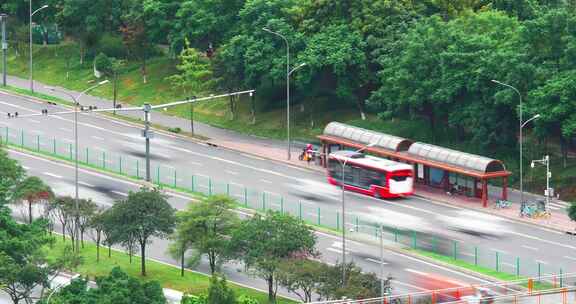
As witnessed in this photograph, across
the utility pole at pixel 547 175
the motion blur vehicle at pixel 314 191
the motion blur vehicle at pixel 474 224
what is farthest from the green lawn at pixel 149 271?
the utility pole at pixel 547 175

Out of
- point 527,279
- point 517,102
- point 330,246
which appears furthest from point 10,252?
point 517,102

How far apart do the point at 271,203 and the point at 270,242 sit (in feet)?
81.1

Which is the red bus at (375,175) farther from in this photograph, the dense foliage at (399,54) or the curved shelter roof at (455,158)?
the dense foliage at (399,54)

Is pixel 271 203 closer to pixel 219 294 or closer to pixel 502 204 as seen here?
pixel 502 204

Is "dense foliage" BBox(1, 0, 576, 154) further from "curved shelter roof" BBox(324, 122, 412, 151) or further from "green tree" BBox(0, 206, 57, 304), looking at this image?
"green tree" BBox(0, 206, 57, 304)

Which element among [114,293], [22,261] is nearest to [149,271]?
[22,261]

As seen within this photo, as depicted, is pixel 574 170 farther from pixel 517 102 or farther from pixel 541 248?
pixel 541 248

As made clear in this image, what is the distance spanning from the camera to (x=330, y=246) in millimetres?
146250

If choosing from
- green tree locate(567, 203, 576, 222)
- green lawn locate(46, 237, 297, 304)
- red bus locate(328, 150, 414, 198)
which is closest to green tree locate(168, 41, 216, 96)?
red bus locate(328, 150, 414, 198)

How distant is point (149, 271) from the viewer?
14075cm

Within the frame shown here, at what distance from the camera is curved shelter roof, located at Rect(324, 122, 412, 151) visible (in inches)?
6462

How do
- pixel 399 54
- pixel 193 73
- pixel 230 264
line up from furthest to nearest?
pixel 193 73, pixel 399 54, pixel 230 264

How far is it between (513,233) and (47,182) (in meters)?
42.3

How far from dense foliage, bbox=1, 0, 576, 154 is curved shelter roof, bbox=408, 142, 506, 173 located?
18.7ft
